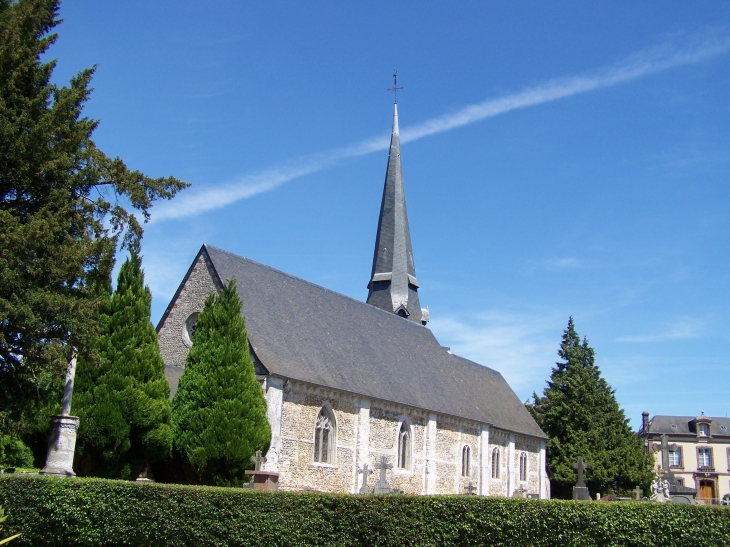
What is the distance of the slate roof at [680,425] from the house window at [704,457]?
47.5 inches

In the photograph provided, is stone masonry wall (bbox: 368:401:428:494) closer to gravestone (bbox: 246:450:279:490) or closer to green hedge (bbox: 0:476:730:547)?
gravestone (bbox: 246:450:279:490)

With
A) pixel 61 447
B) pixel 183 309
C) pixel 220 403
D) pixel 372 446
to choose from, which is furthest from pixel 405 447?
pixel 61 447

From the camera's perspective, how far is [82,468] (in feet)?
56.4

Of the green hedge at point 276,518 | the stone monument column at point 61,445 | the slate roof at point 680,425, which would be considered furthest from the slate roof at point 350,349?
the slate roof at point 680,425

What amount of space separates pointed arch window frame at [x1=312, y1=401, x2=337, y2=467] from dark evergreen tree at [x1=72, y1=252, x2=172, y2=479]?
5392 mm

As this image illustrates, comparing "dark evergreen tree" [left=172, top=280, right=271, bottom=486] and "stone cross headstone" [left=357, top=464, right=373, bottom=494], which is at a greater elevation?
"dark evergreen tree" [left=172, top=280, right=271, bottom=486]

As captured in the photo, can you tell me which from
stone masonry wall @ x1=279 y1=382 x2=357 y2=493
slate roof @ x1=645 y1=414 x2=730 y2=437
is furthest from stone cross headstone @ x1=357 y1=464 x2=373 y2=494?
slate roof @ x1=645 y1=414 x2=730 y2=437

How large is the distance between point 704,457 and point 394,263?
30.1m

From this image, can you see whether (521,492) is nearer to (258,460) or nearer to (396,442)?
(396,442)

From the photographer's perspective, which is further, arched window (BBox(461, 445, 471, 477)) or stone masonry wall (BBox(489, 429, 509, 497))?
stone masonry wall (BBox(489, 429, 509, 497))

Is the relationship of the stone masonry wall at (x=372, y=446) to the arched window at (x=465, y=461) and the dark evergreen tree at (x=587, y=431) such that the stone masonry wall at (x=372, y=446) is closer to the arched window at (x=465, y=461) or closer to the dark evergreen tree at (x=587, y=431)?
the arched window at (x=465, y=461)

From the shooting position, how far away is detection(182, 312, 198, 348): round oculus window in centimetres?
2297

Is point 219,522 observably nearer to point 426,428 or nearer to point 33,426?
point 33,426

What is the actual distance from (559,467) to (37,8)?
30.5 meters
